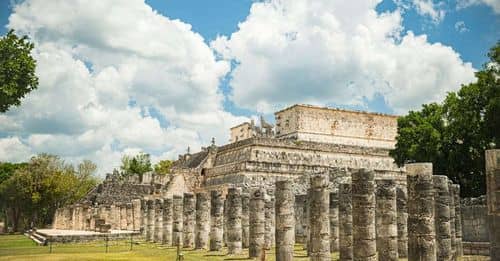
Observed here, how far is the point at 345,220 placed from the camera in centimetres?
1500

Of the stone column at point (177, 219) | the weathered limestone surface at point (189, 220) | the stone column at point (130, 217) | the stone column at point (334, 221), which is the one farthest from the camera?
the stone column at point (130, 217)

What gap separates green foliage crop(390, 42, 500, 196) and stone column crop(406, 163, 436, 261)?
1419cm

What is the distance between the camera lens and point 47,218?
4678 cm

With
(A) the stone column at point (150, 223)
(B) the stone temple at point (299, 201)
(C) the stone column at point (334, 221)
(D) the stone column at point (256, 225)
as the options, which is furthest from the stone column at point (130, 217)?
(C) the stone column at point (334, 221)

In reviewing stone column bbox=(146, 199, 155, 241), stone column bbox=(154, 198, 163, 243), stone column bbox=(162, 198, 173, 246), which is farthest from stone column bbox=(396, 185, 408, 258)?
stone column bbox=(146, 199, 155, 241)

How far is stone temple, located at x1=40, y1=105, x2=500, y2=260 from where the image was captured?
38.5 ft

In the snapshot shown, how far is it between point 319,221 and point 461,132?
15.3 meters

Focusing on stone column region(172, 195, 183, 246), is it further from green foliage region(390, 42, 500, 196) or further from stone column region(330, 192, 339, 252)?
green foliage region(390, 42, 500, 196)

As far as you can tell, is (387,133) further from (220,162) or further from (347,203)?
(347,203)

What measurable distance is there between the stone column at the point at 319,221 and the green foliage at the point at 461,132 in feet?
40.5

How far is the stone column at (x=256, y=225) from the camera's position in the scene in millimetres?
16250

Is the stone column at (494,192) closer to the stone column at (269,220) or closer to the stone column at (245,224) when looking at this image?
the stone column at (269,220)

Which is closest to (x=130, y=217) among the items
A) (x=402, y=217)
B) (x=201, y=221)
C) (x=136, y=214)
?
(x=136, y=214)

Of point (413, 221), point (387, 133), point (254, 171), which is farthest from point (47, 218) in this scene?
point (413, 221)
